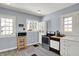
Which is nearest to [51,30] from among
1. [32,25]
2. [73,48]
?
[32,25]

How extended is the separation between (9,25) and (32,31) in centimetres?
186

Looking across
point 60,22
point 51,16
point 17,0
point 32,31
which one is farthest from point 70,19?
point 17,0

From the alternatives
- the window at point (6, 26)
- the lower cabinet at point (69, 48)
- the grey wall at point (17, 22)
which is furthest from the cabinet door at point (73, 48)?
the window at point (6, 26)

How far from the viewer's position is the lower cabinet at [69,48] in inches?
104

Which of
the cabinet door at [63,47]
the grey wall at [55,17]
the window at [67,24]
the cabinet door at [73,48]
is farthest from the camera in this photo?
the window at [67,24]

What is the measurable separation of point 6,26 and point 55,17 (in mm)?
3084

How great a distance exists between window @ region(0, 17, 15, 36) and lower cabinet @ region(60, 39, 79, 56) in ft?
9.83

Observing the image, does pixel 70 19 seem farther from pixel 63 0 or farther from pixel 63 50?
pixel 63 0

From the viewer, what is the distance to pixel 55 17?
14.7 ft

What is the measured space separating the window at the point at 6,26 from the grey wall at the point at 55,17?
2540 mm

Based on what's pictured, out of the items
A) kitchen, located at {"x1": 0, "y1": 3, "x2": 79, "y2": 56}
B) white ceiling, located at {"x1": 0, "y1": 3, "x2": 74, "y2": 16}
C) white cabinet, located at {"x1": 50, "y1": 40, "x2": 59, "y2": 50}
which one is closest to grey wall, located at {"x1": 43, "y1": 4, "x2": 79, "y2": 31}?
kitchen, located at {"x1": 0, "y1": 3, "x2": 79, "y2": 56}

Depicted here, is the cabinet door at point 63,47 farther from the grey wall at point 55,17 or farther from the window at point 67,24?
the grey wall at point 55,17

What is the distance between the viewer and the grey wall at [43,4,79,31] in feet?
11.1

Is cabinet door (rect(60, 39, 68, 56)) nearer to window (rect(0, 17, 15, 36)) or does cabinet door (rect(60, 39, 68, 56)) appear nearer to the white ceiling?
the white ceiling
